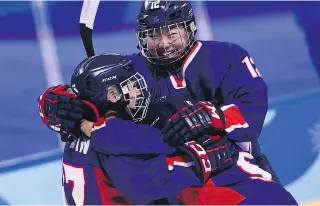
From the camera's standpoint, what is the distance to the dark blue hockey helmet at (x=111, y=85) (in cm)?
199

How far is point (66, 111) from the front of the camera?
1947 millimetres

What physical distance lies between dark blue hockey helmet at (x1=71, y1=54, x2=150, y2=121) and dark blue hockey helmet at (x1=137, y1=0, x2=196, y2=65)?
4.7 inches

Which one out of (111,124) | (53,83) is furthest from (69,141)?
Result: (53,83)

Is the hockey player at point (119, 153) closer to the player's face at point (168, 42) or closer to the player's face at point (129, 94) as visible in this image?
the player's face at point (129, 94)

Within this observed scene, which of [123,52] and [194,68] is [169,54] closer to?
[194,68]

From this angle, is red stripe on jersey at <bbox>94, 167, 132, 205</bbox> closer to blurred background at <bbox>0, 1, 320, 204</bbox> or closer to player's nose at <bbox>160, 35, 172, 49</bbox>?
player's nose at <bbox>160, 35, 172, 49</bbox>

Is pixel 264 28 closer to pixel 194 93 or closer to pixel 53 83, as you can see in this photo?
pixel 53 83

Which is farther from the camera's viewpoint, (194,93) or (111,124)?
(194,93)

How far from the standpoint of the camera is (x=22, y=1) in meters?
3.50

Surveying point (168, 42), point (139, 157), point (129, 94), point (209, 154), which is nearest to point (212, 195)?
point (209, 154)

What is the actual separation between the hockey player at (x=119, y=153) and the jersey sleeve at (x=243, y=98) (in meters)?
0.08

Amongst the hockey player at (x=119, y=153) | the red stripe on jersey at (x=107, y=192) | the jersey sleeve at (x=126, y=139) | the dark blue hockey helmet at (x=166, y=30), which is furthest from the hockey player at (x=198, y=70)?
the red stripe on jersey at (x=107, y=192)

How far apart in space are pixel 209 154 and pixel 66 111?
0.39 m

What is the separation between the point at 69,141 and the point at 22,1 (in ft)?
5.39
